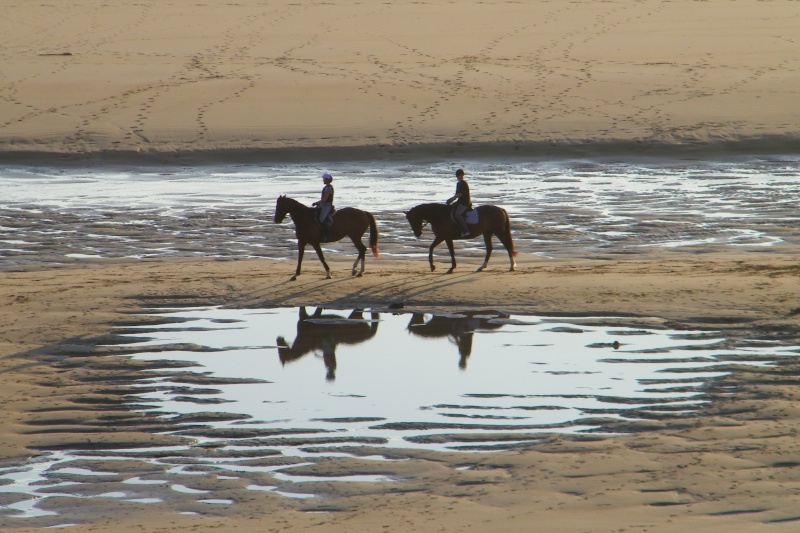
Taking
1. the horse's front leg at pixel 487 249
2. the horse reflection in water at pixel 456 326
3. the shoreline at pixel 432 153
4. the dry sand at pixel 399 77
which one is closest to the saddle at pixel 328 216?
the horse's front leg at pixel 487 249

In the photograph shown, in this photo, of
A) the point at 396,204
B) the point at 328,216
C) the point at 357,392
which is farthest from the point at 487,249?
the point at 357,392

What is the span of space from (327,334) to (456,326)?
1.56 meters

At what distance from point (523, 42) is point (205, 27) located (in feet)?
35.8

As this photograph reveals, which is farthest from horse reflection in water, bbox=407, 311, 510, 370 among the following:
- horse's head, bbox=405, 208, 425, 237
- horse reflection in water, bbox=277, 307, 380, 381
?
horse's head, bbox=405, 208, 425, 237

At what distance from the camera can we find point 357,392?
10.1m

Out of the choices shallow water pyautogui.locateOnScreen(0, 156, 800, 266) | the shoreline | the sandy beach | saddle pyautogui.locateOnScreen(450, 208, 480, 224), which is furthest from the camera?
the shoreline

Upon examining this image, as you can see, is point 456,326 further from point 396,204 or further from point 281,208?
point 396,204

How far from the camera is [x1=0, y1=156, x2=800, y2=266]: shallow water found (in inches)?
723

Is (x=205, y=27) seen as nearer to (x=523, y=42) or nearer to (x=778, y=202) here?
(x=523, y=42)

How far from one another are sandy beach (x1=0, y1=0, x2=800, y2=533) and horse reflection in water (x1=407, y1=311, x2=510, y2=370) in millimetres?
375

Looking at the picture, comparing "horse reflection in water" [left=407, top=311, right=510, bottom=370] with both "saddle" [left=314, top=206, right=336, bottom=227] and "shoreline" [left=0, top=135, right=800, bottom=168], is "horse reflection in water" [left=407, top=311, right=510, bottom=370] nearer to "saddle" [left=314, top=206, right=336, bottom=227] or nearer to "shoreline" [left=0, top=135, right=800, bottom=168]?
"saddle" [left=314, top=206, right=336, bottom=227]

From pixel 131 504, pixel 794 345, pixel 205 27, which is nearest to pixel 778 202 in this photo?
pixel 794 345

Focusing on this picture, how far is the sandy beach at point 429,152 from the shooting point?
7535mm

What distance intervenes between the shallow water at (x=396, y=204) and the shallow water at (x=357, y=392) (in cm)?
558
